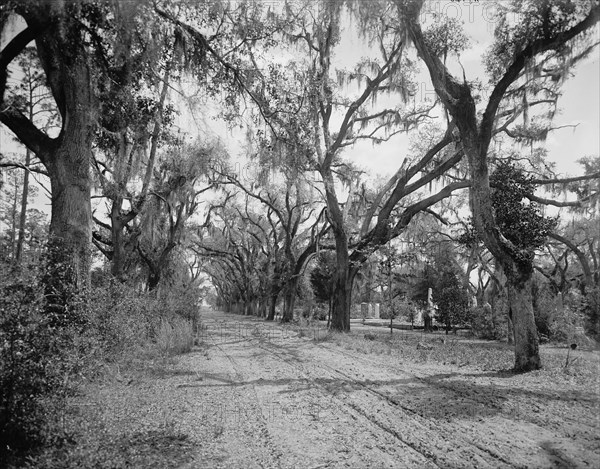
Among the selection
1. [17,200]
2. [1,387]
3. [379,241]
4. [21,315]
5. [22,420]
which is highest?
[17,200]

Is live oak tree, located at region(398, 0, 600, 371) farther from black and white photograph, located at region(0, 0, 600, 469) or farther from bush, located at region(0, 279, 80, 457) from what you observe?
bush, located at region(0, 279, 80, 457)

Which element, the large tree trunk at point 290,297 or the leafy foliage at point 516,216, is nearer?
the leafy foliage at point 516,216

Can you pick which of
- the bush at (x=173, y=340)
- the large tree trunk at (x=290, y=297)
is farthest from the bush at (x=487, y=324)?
the bush at (x=173, y=340)

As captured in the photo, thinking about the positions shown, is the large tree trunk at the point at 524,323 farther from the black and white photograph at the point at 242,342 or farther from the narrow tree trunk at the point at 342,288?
the narrow tree trunk at the point at 342,288

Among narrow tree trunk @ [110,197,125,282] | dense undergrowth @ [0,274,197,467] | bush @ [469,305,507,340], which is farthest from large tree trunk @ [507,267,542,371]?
narrow tree trunk @ [110,197,125,282]

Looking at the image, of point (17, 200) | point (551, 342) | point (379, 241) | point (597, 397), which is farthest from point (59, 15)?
point (17, 200)

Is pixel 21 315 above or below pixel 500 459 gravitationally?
above

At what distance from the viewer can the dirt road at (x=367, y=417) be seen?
147 inches

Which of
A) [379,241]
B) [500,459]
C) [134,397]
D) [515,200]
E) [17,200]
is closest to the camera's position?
[500,459]

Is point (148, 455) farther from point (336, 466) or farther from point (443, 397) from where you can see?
point (443, 397)

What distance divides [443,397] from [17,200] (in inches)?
1250

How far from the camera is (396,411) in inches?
200

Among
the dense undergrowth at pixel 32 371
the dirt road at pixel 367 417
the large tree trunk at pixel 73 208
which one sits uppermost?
the large tree trunk at pixel 73 208

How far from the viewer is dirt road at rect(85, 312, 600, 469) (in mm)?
3729
